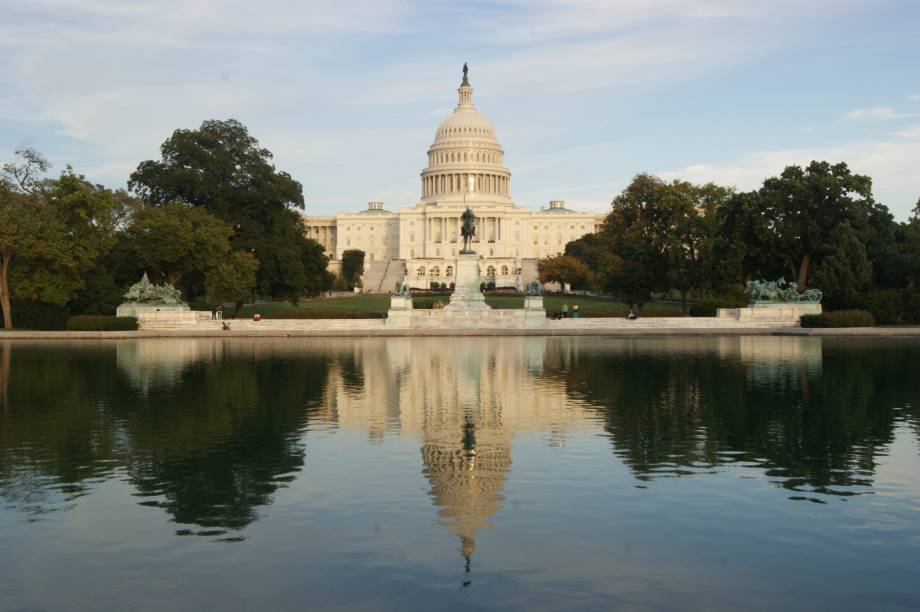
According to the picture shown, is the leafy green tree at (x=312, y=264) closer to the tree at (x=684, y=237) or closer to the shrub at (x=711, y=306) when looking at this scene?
the tree at (x=684, y=237)

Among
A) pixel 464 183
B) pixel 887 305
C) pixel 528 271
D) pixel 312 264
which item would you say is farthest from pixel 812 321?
pixel 464 183

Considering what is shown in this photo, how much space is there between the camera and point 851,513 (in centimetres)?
1163

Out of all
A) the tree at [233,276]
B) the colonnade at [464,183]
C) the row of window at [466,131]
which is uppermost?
the row of window at [466,131]

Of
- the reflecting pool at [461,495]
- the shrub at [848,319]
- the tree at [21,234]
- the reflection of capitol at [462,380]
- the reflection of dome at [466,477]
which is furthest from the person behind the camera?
the tree at [21,234]

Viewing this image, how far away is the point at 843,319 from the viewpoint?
5103 cm

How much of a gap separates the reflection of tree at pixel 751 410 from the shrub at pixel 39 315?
3293 cm

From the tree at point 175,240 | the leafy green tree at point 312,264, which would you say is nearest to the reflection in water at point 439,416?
the tree at point 175,240

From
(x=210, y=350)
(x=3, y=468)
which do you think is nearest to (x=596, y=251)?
(x=210, y=350)

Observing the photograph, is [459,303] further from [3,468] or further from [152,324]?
[3,468]

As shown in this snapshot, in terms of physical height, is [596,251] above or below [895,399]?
above

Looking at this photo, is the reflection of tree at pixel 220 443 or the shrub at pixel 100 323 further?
the shrub at pixel 100 323

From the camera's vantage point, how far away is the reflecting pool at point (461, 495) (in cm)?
910

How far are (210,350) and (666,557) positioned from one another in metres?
31.5

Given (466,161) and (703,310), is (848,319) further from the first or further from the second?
(466,161)
